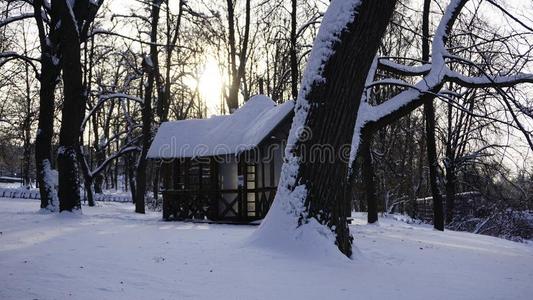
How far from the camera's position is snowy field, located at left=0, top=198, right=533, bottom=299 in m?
4.75

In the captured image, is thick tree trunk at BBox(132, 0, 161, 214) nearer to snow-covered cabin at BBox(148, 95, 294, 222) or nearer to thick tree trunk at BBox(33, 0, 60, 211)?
snow-covered cabin at BBox(148, 95, 294, 222)

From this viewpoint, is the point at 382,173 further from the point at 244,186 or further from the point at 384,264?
the point at 384,264

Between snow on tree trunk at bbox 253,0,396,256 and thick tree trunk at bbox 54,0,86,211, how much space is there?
849cm

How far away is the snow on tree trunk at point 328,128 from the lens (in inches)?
257

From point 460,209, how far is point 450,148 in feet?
12.2

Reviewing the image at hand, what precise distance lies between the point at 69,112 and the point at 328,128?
9461 millimetres

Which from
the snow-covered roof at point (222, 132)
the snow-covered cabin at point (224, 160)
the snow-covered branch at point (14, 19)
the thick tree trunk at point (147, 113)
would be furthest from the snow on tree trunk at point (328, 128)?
the thick tree trunk at point (147, 113)

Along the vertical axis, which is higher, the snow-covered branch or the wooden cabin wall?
the snow-covered branch

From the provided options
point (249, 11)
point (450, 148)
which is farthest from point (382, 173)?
point (249, 11)

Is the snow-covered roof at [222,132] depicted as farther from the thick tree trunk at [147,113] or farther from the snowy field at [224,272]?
the snowy field at [224,272]

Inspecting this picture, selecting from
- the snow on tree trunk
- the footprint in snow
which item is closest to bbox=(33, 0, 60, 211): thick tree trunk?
the footprint in snow

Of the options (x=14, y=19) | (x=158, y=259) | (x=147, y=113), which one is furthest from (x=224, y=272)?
Result: (x=147, y=113)

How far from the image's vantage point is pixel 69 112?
520 inches

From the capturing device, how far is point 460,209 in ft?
79.1
